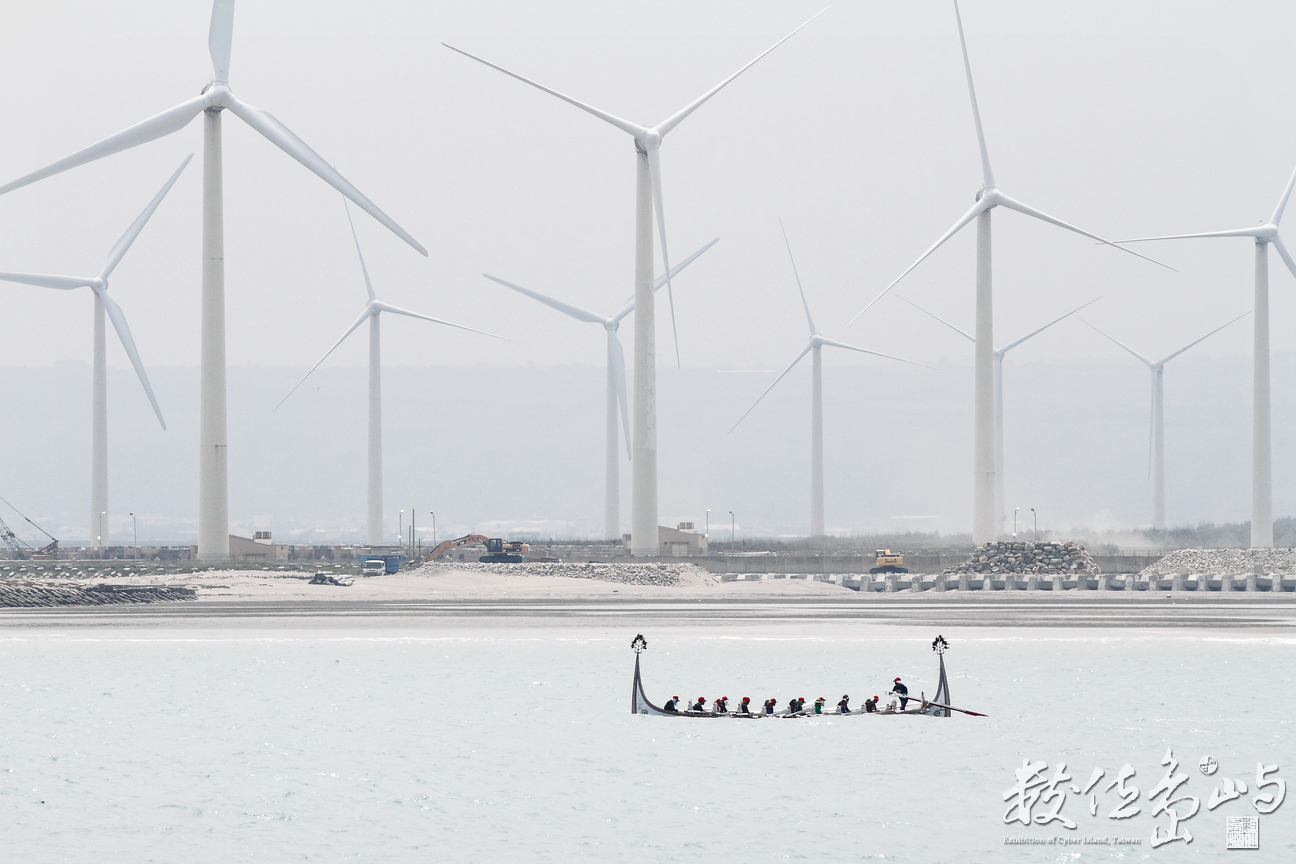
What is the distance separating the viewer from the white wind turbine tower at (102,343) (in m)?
112

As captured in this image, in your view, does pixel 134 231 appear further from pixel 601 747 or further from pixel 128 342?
pixel 601 747

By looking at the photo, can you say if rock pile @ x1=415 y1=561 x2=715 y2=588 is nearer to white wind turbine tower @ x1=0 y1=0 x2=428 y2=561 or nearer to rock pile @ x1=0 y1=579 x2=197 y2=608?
white wind turbine tower @ x1=0 y1=0 x2=428 y2=561

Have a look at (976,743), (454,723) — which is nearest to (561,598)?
(454,723)

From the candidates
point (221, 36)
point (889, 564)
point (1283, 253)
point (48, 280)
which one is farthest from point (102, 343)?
point (1283, 253)

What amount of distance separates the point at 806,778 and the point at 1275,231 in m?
99.9

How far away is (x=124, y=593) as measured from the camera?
86.8 metres

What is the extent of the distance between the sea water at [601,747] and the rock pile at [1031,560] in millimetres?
43980

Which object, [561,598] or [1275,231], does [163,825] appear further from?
[1275,231]

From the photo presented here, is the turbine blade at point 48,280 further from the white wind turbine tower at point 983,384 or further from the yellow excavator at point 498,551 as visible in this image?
the white wind turbine tower at point 983,384

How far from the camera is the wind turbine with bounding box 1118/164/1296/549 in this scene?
11438cm

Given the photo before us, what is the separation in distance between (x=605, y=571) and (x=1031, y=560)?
29.9 meters

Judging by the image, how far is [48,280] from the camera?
123 meters

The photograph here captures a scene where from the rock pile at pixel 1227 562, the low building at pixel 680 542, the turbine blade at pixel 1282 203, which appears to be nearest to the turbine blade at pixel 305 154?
the low building at pixel 680 542

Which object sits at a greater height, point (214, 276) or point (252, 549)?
point (214, 276)
